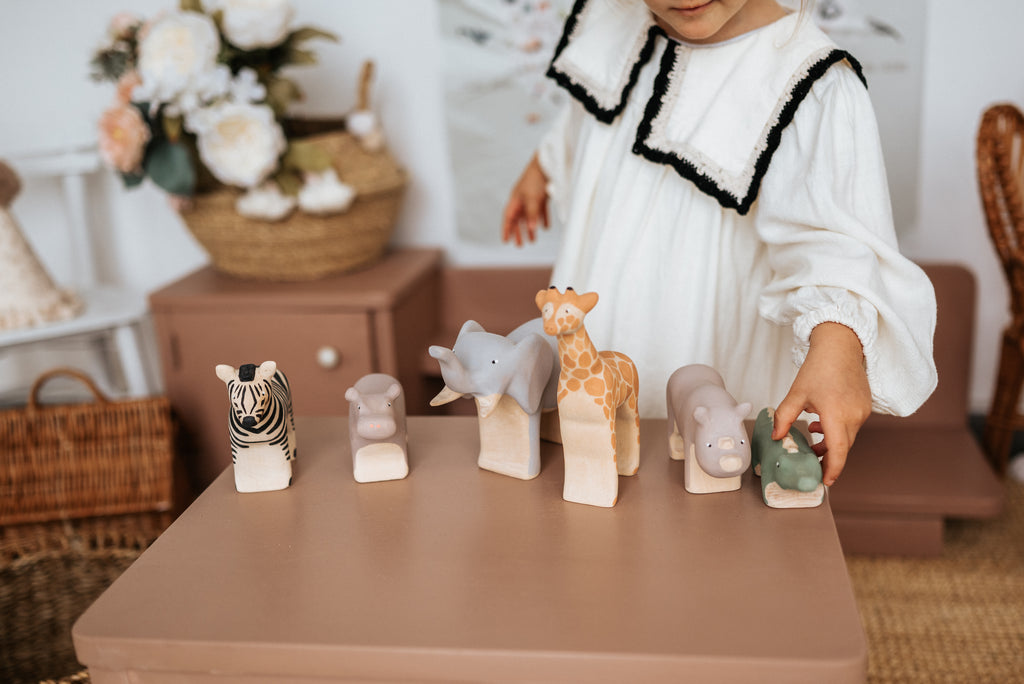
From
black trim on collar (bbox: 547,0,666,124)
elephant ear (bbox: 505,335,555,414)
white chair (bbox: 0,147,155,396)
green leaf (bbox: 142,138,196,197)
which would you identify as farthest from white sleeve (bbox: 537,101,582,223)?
white chair (bbox: 0,147,155,396)

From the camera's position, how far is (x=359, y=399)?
2.52 ft

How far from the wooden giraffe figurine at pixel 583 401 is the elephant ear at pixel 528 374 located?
0.03m

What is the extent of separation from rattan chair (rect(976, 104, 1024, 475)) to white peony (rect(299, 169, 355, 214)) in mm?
1060

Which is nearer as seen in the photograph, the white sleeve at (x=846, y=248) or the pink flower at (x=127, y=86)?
the white sleeve at (x=846, y=248)

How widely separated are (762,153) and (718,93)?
0.08 metres

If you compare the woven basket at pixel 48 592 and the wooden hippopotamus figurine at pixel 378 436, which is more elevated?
the wooden hippopotamus figurine at pixel 378 436

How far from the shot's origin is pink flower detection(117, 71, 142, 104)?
1.51 m

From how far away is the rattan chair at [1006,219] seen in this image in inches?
56.4

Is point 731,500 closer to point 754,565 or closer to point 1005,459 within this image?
point 754,565

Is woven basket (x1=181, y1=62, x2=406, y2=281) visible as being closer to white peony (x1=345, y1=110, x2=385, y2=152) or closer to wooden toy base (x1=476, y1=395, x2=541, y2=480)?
white peony (x1=345, y1=110, x2=385, y2=152)

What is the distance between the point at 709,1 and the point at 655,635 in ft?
1.86

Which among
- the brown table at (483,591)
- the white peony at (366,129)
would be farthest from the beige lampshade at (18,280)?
the brown table at (483,591)

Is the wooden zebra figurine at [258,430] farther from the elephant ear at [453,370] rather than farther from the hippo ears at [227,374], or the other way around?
the elephant ear at [453,370]

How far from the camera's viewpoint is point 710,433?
27.3 inches
